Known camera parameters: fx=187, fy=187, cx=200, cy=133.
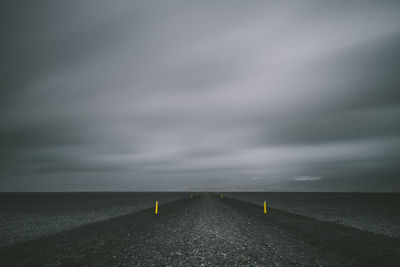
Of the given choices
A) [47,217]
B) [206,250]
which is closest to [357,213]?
[206,250]

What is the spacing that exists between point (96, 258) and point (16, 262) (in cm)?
474

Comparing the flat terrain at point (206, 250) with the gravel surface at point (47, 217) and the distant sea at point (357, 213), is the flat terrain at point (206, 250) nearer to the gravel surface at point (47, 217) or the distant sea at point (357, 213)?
the gravel surface at point (47, 217)

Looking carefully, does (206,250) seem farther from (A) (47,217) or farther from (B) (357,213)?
(B) (357,213)

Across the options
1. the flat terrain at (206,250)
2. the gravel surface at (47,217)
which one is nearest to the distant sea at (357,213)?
the flat terrain at (206,250)

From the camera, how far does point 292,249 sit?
1398 cm

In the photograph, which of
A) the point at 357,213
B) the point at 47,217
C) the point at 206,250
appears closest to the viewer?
the point at 206,250

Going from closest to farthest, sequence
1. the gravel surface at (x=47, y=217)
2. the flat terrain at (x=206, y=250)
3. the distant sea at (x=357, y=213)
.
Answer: the flat terrain at (x=206, y=250), the gravel surface at (x=47, y=217), the distant sea at (x=357, y=213)

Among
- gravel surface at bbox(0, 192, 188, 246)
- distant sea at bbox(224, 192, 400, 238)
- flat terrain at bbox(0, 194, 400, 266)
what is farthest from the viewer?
distant sea at bbox(224, 192, 400, 238)

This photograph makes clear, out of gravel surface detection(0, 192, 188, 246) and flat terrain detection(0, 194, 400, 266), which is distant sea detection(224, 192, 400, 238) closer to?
flat terrain detection(0, 194, 400, 266)

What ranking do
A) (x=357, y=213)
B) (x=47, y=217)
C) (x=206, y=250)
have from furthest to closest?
(x=357, y=213) → (x=47, y=217) → (x=206, y=250)

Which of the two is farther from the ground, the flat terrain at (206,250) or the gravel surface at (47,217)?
the flat terrain at (206,250)

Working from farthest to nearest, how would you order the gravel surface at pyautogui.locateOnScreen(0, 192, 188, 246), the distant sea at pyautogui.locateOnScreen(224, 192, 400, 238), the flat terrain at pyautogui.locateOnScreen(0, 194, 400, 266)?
the distant sea at pyautogui.locateOnScreen(224, 192, 400, 238) → the gravel surface at pyautogui.locateOnScreen(0, 192, 188, 246) → the flat terrain at pyautogui.locateOnScreen(0, 194, 400, 266)

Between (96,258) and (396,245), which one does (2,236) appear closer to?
(96,258)

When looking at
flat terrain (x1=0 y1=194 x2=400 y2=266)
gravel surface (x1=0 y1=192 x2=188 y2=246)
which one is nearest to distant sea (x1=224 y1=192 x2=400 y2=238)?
flat terrain (x1=0 y1=194 x2=400 y2=266)
